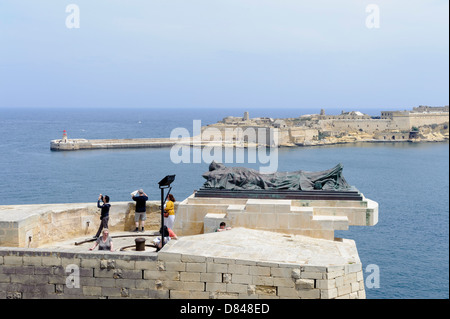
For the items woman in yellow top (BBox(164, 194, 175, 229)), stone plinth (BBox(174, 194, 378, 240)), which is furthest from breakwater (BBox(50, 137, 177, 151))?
stone plinth (BBox(174, 194, 378, 240))

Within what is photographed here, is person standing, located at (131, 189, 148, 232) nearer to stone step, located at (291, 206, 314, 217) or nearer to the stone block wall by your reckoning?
the stone block wall

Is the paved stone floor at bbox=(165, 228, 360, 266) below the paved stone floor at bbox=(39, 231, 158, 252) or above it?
above

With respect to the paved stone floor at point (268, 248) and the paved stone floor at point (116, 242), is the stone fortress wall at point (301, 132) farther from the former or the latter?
the paved stone floor at point (268, 248)

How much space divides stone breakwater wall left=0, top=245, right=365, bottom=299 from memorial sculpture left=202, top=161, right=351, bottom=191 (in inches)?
129

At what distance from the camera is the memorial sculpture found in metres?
11.0

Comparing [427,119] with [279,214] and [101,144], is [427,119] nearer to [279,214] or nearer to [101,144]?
[101,144]

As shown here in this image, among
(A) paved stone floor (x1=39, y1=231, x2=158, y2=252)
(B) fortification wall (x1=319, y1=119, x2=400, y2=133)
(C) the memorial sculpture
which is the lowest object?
(A) paved stone floor (x1=39, y1=231, x2=158, y2=252)

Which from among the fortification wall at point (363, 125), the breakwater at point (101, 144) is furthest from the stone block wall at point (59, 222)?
the fortification wall at point (363, 125)

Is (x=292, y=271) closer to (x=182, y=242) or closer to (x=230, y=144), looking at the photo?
(x=182, y=242)

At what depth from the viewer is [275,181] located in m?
11.2

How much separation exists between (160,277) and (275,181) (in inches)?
159

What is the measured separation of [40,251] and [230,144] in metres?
85.0

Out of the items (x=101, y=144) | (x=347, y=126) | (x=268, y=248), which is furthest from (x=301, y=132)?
(x=268, y=248)
